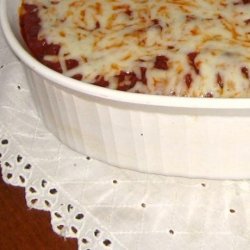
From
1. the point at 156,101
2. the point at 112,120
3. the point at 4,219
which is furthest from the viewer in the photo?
the point at 4,219

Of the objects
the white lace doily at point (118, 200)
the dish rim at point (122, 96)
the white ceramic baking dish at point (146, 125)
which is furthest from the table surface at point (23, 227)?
the dish rim at point (122, 96)

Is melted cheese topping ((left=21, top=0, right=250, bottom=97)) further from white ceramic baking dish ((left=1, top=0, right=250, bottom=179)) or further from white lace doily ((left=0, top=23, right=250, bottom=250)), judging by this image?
white lace doily ((left=0, top=23, right=250, bottom=250))

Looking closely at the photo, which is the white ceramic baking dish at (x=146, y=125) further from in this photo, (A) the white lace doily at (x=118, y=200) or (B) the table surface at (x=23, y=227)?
(B) the table surface at (x=23, y=227)

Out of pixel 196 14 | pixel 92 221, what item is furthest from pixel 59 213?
pixel 196 14

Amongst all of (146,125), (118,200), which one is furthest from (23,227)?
(146,125)

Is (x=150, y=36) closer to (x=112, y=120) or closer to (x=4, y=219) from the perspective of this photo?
(x=112, y=120)

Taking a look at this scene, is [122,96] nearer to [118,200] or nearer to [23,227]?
[118,200]

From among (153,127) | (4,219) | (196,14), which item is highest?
(196,14)
